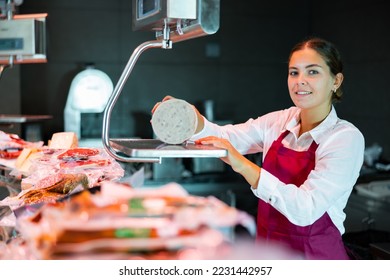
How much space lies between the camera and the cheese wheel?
1.09m

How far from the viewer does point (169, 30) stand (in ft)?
4.02

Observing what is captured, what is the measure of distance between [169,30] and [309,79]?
0.50 m

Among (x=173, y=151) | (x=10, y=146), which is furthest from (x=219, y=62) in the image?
(x=173, y=151)

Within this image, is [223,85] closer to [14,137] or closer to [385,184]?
[385,184]

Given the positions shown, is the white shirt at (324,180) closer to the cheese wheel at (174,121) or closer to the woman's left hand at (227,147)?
the woman's left hand at (227,147)

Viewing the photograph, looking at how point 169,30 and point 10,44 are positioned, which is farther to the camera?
point 10,44

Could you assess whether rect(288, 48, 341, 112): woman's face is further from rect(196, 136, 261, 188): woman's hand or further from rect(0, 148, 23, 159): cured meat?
rect(0, 148, 23, 159): cured meat

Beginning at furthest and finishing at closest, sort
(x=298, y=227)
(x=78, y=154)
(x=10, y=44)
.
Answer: (x=10, y=44)
(x=78, y=154)
(x=298, y=227)

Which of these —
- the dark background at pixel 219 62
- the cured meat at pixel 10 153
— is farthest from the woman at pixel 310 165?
the dark background at pixel 219 62

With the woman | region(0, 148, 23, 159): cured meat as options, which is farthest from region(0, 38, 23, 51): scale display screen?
the woman

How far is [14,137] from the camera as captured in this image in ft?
7.24

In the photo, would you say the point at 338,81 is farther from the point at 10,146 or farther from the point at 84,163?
the point at 10,146

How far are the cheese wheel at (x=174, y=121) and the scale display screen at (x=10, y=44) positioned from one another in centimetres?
162

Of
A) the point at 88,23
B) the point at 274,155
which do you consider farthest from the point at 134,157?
the point at 88,23
